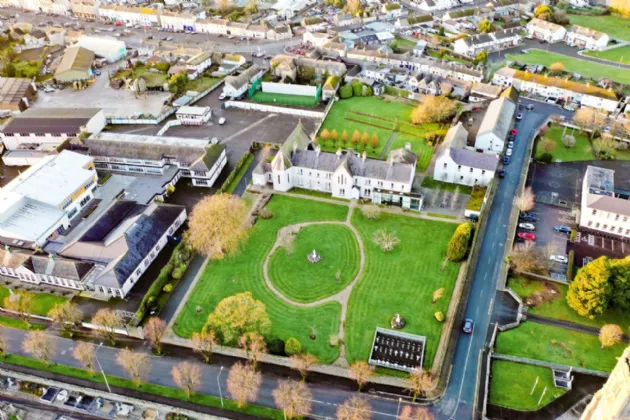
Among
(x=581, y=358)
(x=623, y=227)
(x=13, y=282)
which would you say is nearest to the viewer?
(x=581, y=358)

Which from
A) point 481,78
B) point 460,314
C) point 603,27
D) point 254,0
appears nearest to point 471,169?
point 460,314

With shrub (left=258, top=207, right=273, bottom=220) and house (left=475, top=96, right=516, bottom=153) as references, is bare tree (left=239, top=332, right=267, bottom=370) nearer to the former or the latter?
shrub (left=258, top=207, right=273, bottom=220)

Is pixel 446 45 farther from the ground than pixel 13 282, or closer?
farther from the ground

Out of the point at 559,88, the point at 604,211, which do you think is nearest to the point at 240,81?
the point at 559,88

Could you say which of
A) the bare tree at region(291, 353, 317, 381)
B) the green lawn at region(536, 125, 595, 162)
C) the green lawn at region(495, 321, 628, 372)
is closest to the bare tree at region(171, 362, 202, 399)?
the bare tree at region(291, 353, 317, 381)

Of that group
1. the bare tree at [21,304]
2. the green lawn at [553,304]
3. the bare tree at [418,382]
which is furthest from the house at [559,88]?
the bare tree at [21,304]

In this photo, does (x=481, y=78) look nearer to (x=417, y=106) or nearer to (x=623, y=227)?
(x=417, y=106)
